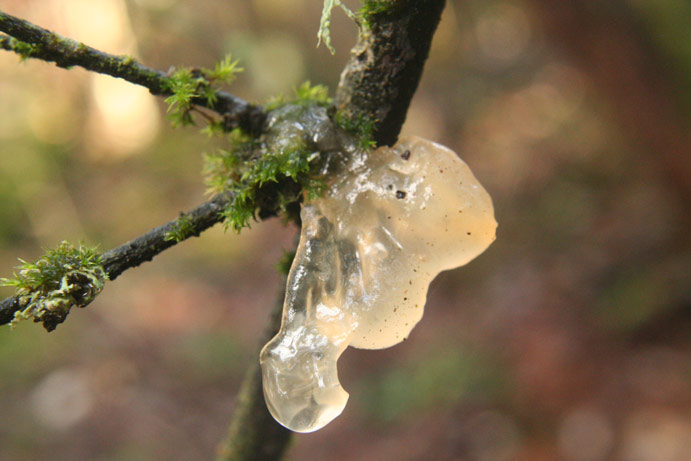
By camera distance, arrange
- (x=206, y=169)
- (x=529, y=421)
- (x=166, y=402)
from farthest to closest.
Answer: (x=166, y=402) → (x=529, y=421) → (x=206, y=169)

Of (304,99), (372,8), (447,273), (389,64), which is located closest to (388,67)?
(389,64)

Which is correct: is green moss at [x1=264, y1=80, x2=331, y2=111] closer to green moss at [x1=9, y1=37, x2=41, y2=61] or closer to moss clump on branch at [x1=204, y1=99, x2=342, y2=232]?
moss clump on branch at [x1=204, y1=99, x2=342, y2=232]

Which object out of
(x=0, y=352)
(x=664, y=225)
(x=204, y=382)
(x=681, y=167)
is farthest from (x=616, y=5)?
(x=0, y=352)

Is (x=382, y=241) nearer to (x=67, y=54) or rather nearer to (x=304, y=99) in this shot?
(x=304, y=99)

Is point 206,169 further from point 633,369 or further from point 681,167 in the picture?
point 681,167

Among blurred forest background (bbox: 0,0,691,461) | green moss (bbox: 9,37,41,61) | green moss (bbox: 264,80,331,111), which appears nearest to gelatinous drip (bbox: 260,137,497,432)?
green moss (bbox: 264,80,331,111)

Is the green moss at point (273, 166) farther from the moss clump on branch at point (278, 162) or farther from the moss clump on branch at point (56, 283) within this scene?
the moss clump on branch at point (56, 283)
